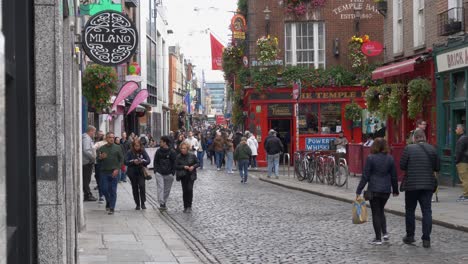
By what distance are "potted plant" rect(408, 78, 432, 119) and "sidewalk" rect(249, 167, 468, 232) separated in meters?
2.85

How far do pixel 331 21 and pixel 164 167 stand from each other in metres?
22.5

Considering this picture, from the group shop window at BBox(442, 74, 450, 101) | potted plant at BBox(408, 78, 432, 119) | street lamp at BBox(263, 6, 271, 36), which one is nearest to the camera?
shop window at BBox(442, 74, 450, 101)

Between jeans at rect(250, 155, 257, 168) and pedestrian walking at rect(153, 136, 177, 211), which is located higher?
pedestrian walking at rect(153, 136, 177, 211)

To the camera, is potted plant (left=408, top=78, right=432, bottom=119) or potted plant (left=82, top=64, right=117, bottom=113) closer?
potted plant (left=82, top=64, right=117, bottom=113)

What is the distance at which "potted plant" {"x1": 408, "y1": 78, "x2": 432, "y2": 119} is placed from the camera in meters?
23.3

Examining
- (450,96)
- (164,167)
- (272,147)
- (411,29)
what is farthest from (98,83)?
(411,29)

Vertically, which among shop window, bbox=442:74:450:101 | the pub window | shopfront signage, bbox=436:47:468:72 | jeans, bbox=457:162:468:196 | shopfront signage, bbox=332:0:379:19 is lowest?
jeans, bbox=457:162:468:196

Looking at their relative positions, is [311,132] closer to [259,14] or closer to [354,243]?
[259,14]

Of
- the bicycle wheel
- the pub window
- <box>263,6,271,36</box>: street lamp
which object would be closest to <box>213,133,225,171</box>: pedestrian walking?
the pub window

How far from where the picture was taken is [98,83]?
68.3 ft

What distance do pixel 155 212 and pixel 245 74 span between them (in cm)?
2211

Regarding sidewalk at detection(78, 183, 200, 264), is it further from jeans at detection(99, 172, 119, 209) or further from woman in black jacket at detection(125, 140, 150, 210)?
woman in black jacket at detection(125, 140, 150, 210)

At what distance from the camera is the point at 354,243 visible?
39.4 feet

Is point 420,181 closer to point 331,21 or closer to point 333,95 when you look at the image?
point 333,95
